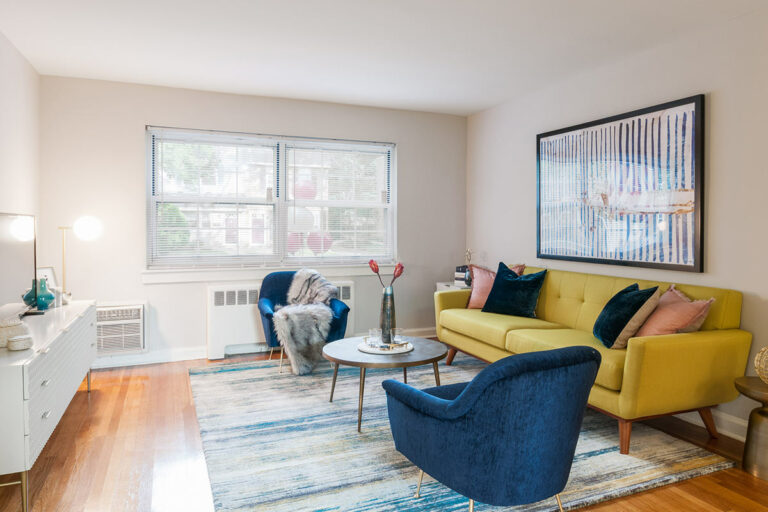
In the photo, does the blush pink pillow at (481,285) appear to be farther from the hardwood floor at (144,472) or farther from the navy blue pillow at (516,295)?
the hardwood floor at (144,472)

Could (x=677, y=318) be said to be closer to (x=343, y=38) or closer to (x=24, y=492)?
(x=343, y=38)

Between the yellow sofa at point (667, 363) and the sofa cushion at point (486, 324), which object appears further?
the sofa cushion at point (486, 324)

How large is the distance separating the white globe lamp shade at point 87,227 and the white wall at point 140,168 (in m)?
0.20

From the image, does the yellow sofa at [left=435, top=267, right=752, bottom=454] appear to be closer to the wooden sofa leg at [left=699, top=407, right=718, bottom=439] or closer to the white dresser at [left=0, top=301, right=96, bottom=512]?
the wooden sofa leg at [left=699, top=407, right=718, bottom=439]

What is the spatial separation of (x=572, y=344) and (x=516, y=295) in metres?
1.06

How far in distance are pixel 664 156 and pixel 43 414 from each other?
12.8 feet

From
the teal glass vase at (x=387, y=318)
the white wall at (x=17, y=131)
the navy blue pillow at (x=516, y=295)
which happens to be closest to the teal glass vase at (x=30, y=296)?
the white wall at (x=17, y=131)

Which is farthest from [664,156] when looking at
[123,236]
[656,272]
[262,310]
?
[123,236]

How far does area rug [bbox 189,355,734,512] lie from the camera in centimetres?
230

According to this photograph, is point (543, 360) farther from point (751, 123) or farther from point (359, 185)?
point (359, 185)

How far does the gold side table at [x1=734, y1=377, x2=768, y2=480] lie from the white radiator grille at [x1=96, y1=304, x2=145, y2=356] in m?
4.44

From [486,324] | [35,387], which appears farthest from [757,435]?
[35,387]

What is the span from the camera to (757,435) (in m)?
2.60

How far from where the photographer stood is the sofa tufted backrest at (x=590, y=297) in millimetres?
2996
